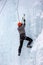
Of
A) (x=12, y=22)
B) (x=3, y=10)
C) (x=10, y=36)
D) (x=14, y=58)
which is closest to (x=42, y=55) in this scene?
(x=14, y=58)

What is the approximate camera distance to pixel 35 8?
11125 mm

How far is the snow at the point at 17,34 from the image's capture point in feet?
30.0

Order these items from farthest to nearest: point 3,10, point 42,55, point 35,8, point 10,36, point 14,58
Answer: point 3,10
point 35,8
point 10,36
point 14,58
point 42,55

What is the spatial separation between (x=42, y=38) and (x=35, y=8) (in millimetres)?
2285

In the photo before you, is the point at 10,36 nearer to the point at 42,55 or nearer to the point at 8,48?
the point at 8,48

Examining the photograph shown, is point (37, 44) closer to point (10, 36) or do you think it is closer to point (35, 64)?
point (35, 64)

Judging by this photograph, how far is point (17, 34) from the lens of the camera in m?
10.3

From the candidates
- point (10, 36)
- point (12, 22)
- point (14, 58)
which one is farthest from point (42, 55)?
point (12, 22)

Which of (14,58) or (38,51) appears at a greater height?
(38,51)

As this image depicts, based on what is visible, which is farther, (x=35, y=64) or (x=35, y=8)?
(x=35, y=8)

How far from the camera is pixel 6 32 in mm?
10641

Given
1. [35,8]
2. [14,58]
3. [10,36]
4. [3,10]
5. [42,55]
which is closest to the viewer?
[42,55]

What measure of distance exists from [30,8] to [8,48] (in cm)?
226

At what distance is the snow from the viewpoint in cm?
913
